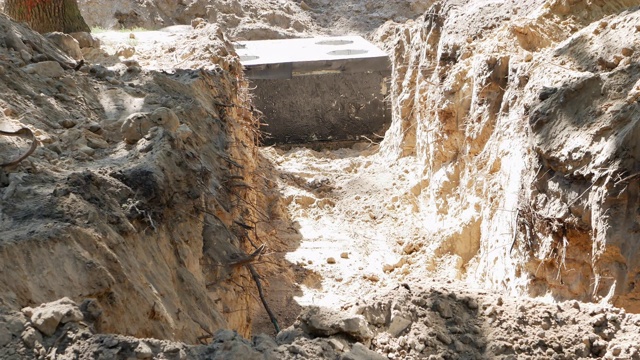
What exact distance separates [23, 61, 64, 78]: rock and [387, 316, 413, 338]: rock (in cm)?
326

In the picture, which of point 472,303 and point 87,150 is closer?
point 472,303

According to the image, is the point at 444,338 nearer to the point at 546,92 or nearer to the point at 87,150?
the point at 87,150

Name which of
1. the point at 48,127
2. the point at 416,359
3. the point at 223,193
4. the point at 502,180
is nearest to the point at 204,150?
the point at 223,193

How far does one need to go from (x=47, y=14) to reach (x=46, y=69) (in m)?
Answer: 3.18

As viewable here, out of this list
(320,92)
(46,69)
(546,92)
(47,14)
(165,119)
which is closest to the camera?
(165,119)

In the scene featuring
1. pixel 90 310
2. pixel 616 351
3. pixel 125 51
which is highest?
pixel 125 51

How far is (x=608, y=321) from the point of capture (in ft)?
9.53

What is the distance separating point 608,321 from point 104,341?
6.26 feet

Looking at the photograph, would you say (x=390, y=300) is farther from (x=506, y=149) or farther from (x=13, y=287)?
(x=506, y=149)

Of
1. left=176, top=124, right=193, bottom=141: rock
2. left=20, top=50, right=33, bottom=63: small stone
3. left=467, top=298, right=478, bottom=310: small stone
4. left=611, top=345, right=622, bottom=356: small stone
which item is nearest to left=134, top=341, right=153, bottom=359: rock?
left=467, top=298, right=478, bottom=310: small stone

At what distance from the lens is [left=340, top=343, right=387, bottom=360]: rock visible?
253 centimetres

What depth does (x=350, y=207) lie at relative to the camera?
8.20 meters

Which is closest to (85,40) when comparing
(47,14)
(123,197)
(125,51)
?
(125,51)

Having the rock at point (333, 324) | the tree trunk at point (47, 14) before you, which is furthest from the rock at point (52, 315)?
the tree trunk at point (47, 14)
